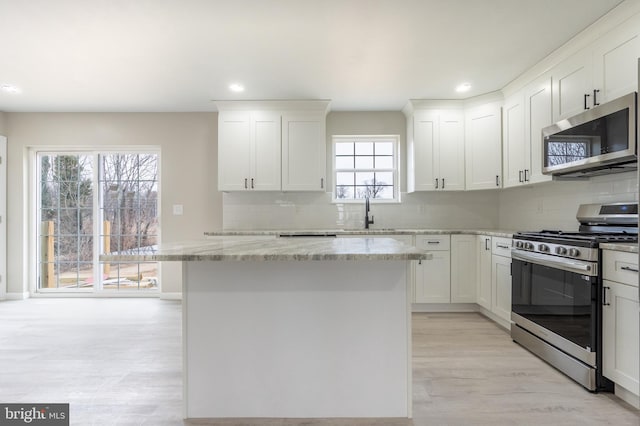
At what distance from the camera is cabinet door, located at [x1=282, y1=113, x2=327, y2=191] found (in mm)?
4152

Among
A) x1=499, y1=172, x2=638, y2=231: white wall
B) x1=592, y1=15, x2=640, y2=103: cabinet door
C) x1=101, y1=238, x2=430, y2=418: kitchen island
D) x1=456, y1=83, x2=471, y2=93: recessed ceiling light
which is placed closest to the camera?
x1=101, y1=238, x2=430, y2=418: kitchen island

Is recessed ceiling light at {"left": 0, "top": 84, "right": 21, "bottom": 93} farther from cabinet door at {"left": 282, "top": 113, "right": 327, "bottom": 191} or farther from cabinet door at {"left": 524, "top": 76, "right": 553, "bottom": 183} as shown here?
cabinet door at {"left": 524, "top": 76, "right": 553, "bottom": 183}

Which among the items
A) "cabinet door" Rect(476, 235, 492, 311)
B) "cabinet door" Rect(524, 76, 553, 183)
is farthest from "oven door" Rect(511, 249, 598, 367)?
"cabinet door" Rect(524, 76, 553, 183)

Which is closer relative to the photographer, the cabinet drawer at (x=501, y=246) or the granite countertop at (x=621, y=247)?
the granite countertop at (x=621, y=247)

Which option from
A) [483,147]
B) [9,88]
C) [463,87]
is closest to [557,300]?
[483,147]

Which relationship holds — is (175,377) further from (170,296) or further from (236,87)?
(236,87)

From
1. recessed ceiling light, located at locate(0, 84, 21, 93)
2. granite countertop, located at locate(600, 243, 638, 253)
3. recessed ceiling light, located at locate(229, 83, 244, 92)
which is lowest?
granite countertop, located at locate(600, 243, 638, 253)

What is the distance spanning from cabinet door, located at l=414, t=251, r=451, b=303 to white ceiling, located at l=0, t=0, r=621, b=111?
1896mm

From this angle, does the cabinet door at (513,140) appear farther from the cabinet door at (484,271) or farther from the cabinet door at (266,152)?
the cabinet door at (266,152)

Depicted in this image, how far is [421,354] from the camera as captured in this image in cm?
272

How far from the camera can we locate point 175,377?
7.65ft

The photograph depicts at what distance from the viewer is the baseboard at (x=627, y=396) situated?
6.36 feet

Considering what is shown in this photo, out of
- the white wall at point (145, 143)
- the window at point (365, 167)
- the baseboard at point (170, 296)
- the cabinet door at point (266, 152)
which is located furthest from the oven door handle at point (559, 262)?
the baseboard at point (170, 296)

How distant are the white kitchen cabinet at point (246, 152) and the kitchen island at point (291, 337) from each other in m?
2.47
